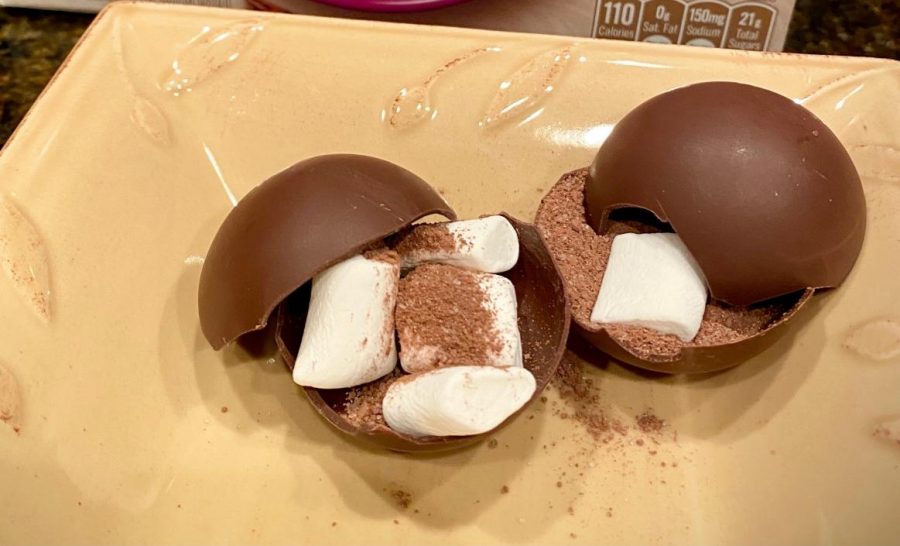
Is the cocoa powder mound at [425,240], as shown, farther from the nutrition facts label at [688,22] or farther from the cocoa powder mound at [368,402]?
the nutrition facts label at [688,22]

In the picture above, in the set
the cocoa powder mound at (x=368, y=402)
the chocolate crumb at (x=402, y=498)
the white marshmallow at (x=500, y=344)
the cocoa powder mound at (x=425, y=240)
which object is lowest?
the chocolate crumb at (x=402, y=498)

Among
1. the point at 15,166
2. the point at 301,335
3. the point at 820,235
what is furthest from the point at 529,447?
the point at 15,166

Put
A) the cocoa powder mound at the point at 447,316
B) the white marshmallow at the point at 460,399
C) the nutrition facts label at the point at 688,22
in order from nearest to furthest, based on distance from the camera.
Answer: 1. the white marshmallow at the point at 460,399
2. the cocoa powder mound at the point at 447,316
3. the nutrition facts label at the point at 688,22

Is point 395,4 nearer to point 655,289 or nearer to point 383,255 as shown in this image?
point 383,255

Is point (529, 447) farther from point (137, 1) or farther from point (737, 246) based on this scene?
point (137, 1)

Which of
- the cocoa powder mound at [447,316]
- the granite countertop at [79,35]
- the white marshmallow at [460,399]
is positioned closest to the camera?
the white marshmallow at [460,399]

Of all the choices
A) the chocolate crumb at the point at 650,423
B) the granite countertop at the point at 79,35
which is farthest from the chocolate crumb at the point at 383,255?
the granite countertop at the point at 79,35

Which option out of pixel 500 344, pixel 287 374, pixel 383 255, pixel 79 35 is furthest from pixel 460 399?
pixel 79 35
